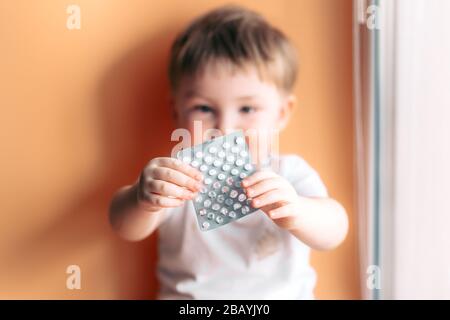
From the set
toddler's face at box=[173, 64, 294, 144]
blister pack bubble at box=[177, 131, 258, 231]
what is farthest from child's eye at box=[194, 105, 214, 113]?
blister pack bubble at box=[177, 131, 258, 231]

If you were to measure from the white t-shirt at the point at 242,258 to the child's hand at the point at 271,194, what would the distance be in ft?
0.35

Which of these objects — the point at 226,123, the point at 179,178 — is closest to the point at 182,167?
the point at 179,178

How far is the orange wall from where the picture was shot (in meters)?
0.70

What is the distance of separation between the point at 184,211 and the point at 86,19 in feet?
0.94

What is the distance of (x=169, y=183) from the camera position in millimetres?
543

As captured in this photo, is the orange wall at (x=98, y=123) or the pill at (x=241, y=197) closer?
the pill at (x=241, y=197)

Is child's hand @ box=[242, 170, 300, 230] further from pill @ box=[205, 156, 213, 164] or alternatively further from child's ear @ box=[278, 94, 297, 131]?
child's ear @ box=[278, 94, 297, 131]

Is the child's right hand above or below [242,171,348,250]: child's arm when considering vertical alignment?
above

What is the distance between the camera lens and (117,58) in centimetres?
71

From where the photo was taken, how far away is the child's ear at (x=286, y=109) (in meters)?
0.70

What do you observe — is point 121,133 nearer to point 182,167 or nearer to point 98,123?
point 98,123

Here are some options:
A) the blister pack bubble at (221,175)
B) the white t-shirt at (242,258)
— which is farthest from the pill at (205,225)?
the white t-shirt at (242,258)

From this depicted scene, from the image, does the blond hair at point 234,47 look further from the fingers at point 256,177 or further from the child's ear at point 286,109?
the fingers at point 256,177
